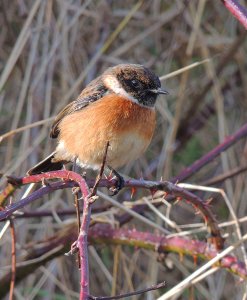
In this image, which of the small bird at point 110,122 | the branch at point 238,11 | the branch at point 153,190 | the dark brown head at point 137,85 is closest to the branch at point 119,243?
the branch at point 153,190

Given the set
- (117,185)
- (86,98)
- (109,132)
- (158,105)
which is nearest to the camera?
(117,185)

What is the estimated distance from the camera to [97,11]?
4484 millimetres

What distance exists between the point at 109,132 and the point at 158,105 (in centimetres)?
122

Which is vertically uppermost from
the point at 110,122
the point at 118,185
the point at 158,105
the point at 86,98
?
the point at 86,98

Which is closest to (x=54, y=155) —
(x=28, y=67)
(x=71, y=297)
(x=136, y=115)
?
(x=136, y=115)

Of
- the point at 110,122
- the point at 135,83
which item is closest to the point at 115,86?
the point at 135,83

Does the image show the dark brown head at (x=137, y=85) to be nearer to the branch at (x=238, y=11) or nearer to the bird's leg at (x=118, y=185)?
the bird's leg at (x=118, y=185)

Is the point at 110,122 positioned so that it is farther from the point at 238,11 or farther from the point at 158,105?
the point at 158,105

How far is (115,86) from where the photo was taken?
11.1 feet

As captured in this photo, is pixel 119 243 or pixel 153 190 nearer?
pixel 153 190

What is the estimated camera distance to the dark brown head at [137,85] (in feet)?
11.0

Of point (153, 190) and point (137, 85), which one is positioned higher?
point (137, 85)

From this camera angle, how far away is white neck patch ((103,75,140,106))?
3.33 metres

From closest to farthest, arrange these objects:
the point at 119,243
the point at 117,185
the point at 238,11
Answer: the point at 238,11 < the point at 117,185 < the point at 119,243
